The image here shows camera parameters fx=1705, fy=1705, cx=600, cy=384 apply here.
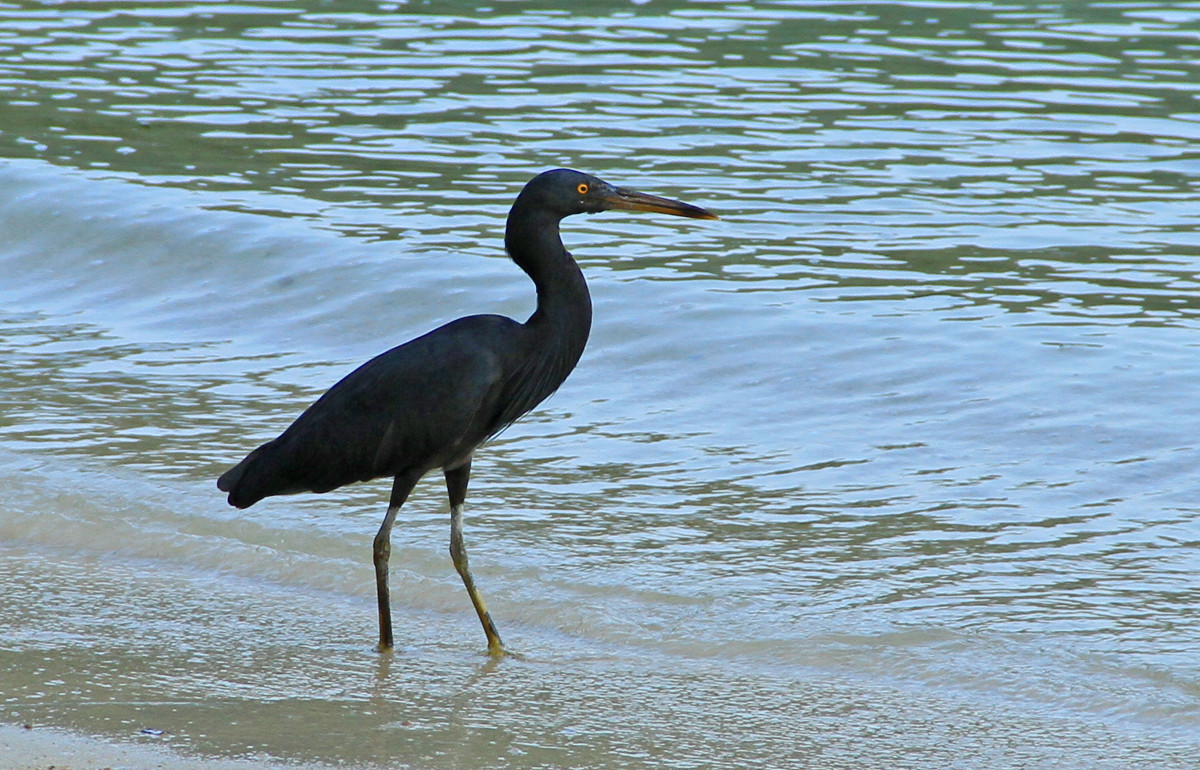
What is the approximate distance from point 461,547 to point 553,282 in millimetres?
844

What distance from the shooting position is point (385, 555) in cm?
505

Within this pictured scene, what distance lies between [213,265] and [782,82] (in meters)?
5.78

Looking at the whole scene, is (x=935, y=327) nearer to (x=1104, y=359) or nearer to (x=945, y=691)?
(x=1104, y=359)

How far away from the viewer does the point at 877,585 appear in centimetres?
538

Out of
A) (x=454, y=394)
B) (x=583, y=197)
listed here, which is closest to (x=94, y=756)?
(x=454, y=394)

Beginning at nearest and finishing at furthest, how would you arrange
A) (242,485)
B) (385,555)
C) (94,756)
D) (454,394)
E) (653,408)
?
(94,756) → (454,394) → (385,555) → (242,485) → (653,408)

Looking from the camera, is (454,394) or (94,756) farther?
(454,394)

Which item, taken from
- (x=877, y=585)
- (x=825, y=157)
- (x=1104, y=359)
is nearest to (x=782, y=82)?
(x=825, y=157)

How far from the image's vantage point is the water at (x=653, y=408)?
4520 millimetres

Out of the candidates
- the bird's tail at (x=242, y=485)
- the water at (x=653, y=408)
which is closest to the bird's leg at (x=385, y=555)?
the water at (x=653, y=408)

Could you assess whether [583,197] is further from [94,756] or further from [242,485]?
[94,756]

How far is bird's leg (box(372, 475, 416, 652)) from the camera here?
4906 millimetres

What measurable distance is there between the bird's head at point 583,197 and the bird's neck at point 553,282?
43 millimetres

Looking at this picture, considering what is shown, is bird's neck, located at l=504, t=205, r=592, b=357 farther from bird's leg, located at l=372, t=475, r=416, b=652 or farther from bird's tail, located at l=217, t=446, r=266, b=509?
bird's tail, located at l=217, t=446, r=266, b=509
